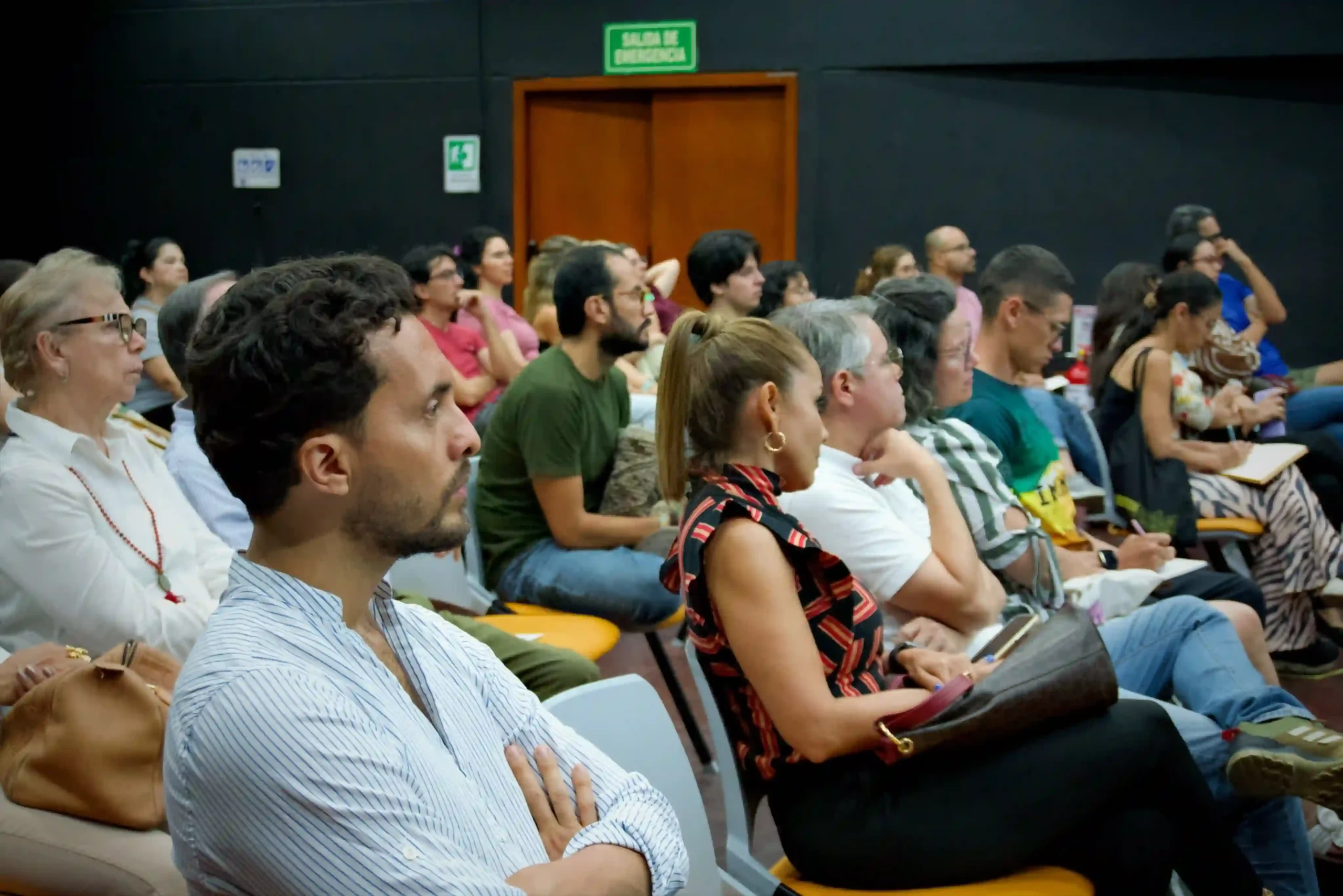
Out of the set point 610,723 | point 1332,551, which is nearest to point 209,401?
point 610,723

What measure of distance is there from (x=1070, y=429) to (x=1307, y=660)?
3.58 ft

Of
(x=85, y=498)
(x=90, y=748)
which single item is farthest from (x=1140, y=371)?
(x=90, y=748)

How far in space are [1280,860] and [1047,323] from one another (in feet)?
5.03

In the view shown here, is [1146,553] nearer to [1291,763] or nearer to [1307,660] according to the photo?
[1291,763]

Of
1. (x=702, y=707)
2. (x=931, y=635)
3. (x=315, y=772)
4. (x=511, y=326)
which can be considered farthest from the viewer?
(x=511, y=326)

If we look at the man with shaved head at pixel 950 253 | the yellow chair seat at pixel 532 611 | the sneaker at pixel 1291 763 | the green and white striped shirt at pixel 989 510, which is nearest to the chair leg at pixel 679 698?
the yellow chair seat at pixel 532 611

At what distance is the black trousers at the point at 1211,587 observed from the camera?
3121 mm

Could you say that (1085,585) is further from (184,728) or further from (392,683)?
(184,728)

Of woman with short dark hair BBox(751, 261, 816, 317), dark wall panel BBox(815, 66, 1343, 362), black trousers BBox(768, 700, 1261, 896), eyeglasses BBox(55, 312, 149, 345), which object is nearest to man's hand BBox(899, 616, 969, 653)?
black trousers BBox(768, 700, 1261, 896)

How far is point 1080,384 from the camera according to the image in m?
6.23

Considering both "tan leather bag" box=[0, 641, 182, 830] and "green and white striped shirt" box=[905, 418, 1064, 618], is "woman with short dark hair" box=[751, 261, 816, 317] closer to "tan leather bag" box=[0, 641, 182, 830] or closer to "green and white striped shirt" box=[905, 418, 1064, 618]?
"green and white striped shirt" box=[905, 418, 1064, 618]

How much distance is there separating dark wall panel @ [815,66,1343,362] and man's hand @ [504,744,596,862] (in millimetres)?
6940

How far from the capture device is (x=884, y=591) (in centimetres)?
224

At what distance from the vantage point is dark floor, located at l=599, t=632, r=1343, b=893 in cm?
286
